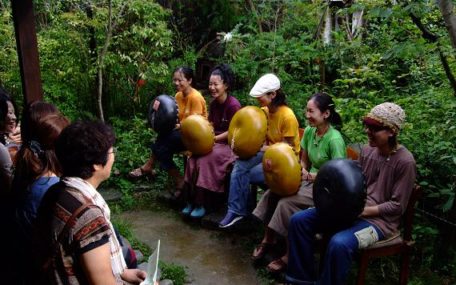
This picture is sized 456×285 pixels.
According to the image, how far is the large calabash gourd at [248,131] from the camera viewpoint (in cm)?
386

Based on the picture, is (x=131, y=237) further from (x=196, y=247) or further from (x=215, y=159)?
(x=215, y=159)

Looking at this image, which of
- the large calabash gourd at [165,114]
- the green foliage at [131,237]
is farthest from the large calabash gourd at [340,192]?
the large calabash gourd at [165,114]

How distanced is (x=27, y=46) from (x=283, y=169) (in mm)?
2288

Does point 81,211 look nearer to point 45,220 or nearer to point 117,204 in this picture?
point 45,220

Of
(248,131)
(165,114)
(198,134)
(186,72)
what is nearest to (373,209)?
(248,131)

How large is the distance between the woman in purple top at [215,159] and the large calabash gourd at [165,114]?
15.7 inches

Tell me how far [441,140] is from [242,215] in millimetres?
1764

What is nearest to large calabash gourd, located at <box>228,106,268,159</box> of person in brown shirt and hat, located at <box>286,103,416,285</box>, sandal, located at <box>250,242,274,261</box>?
sandal, located at <box>250,242,274,261</box>

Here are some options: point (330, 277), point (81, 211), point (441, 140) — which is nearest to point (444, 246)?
point (441, 140)

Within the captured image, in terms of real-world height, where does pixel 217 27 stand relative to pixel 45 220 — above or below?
above

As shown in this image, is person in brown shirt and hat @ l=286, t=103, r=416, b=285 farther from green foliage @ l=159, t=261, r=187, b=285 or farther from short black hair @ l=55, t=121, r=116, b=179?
short black hair @ l=55, t=121, r=116, b=179

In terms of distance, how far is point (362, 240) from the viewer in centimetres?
287

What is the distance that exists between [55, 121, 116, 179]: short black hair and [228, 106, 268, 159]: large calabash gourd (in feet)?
6.76

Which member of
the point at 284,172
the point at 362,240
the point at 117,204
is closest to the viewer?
the point at 362,240
